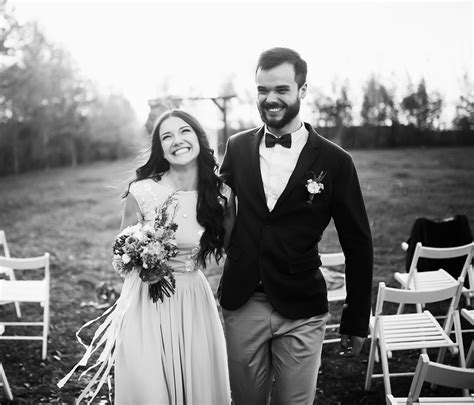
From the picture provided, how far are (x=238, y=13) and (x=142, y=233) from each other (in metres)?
8.84

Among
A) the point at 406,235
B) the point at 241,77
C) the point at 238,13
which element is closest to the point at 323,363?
the point at 406,235

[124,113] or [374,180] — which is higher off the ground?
[124,113]

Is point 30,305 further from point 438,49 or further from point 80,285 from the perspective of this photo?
point 438,49

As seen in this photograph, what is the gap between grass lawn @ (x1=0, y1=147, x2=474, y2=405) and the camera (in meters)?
4.64

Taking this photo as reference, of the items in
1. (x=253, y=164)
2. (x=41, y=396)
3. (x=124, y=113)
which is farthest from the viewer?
(x=124, y=113)

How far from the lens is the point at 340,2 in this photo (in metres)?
10.7

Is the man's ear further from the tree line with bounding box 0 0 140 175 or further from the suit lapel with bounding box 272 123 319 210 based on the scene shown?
the tree line with bounding box 0 0 140 175

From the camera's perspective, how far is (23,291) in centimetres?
518

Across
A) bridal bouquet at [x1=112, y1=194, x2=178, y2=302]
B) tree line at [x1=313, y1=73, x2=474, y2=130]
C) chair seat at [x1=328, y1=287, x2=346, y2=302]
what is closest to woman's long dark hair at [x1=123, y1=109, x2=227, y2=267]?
bridal bouquet at [x1=112, y1=194, x2=178, y2=302]

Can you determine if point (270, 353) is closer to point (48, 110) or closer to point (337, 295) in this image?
point (337, 295)

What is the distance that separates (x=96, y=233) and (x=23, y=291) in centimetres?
645

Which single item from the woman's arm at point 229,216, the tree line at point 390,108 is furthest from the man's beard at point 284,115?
the tree line at point 390,108

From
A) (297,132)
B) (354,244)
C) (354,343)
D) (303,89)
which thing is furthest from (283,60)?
(354,343)

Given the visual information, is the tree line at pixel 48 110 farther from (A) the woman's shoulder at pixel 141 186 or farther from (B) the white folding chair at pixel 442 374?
(B) the white folding chair at pixel 442 374
